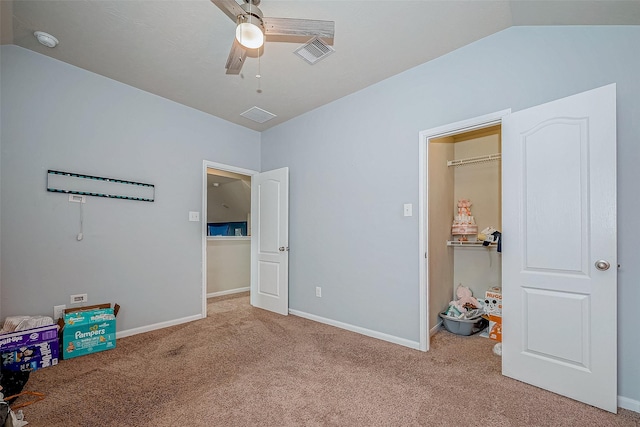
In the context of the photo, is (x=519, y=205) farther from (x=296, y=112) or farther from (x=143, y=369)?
(x=143, y=369)

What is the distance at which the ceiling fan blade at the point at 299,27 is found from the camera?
1729 mm

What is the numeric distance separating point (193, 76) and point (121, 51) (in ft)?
1.99

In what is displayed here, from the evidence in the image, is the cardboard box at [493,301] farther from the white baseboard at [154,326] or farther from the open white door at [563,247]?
the white baseboard at [154,326]

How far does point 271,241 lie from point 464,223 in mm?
2524

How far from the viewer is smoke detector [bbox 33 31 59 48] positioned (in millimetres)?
2311

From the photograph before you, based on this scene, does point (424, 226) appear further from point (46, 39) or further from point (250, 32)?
point (46, 39)

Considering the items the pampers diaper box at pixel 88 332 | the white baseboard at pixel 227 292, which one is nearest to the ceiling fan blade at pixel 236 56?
the pampers diaper box at pixel 88 332

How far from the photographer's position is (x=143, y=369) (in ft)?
7.75

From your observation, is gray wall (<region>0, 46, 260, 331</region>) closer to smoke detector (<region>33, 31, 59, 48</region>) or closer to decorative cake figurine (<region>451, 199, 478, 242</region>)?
smoke detector (<region>33, 31, 59, 48</region>)

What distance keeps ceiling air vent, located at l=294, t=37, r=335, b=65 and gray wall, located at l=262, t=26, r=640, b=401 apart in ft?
2.62

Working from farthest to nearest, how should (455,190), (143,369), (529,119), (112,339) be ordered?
(455,190) → (112,339) → (143,369) → (529,119)

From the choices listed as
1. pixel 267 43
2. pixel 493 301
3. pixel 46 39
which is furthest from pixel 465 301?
pixel 46 39

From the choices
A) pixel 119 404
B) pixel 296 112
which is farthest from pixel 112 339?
pixel 296 112

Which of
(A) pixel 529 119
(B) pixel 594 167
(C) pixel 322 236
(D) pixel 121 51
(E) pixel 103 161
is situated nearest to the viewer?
(B) pixel 594 167
